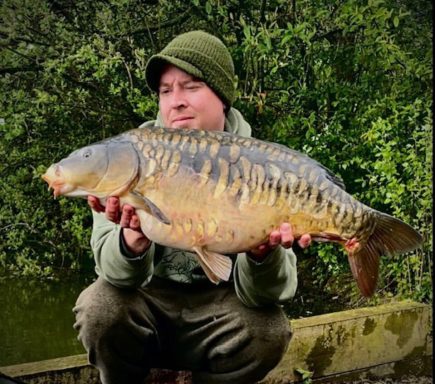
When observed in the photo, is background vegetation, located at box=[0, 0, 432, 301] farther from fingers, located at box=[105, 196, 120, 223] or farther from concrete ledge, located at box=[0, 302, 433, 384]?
fingers, located at box=[105, 196, 120, 223]

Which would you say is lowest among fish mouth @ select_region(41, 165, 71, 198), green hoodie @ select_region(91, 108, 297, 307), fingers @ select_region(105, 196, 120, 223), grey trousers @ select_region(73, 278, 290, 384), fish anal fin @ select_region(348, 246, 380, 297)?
grey trousers @ select_region(73, 278, 290, 384)

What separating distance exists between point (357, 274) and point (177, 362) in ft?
1.78

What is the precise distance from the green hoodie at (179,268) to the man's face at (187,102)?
10.6 inches

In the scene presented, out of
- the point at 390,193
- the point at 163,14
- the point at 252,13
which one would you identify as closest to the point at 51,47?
the point at 163,14

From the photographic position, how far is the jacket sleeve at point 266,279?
5.47ft

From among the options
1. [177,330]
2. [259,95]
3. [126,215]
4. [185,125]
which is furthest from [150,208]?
[259,95]

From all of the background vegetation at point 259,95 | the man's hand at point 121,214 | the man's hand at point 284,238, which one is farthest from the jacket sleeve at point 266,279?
the background vegetation at point 259,95

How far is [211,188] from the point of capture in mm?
1439

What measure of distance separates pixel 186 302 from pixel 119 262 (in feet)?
0.76

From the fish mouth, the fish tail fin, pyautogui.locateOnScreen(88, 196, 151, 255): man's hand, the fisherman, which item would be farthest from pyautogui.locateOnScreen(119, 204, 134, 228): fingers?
the fish tail fin

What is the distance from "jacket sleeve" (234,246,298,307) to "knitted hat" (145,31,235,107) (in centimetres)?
39

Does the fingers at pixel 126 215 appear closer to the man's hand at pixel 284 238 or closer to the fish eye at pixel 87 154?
the fish eye at pixel 87 154

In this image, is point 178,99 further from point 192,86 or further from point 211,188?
point 211,188

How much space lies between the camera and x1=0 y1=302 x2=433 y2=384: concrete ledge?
2.40 meters
